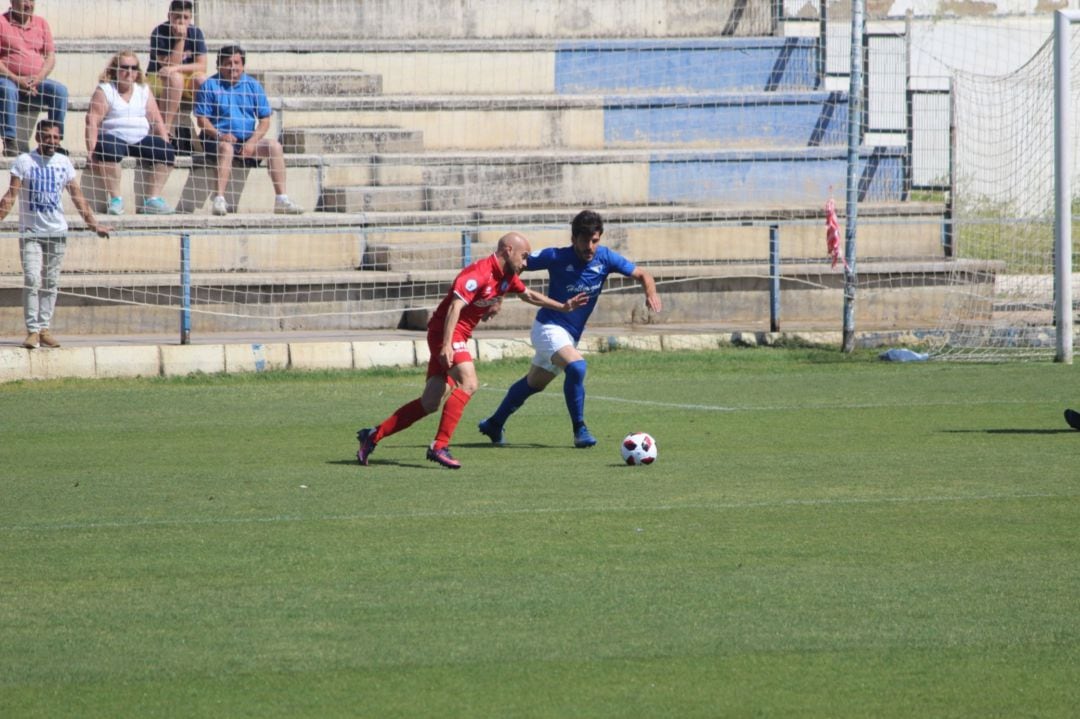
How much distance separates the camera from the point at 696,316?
66.4ft

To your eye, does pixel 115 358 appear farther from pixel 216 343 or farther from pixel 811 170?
pixel 811 170

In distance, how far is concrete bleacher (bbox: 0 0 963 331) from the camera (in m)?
20.0

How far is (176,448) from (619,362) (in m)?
7.02

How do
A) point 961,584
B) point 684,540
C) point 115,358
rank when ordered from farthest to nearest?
point 115,358
point 684,540
point 961,584

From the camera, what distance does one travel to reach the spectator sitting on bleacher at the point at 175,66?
810 inches

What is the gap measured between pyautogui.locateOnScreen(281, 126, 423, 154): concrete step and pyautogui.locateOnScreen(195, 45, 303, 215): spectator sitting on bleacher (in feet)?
3.93

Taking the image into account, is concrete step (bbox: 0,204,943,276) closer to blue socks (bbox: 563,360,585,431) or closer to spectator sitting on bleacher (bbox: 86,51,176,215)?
spectator sitting on bleacher (bbox: 86,51,176,215)

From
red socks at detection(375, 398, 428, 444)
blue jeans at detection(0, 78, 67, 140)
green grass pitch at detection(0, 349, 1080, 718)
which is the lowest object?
green grass pitch at detection(0, 349, 1080, 718)

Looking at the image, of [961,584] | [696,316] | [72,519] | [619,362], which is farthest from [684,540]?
[696,316]

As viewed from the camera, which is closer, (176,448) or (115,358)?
(176,448)

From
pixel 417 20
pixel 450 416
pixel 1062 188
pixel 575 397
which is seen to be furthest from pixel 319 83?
pixel 450 416

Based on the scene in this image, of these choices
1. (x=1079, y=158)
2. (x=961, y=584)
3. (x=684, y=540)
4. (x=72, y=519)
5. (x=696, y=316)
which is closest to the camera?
(x=961, y=584)

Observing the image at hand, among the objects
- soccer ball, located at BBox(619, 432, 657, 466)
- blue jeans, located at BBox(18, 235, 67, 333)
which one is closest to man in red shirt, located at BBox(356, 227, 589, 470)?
soccer ball, located at BBox(619, 432, 657, 466)

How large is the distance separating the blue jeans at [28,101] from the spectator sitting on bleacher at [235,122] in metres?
1.73
